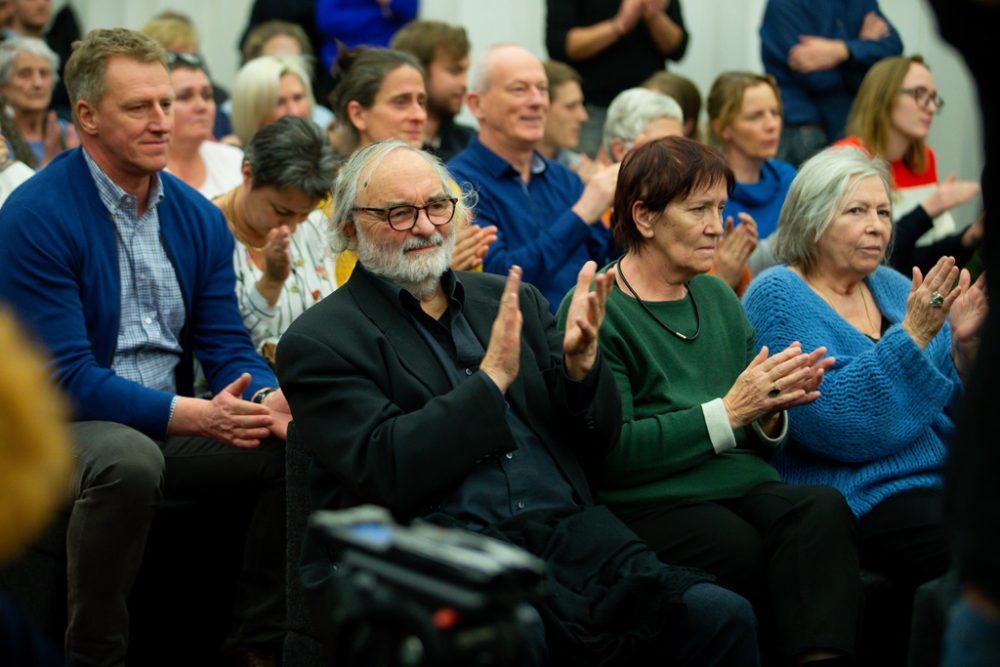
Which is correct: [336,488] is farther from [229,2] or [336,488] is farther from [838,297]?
[229,2]

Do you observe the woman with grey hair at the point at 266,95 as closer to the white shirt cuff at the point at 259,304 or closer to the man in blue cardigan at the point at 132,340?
the white shirt cuff at the point at 259,304

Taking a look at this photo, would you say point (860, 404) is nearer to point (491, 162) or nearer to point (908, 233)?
point (491, 162)

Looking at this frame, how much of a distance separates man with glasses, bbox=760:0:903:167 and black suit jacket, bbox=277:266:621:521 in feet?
12.1

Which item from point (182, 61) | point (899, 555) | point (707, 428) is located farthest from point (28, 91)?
point (899, 555)

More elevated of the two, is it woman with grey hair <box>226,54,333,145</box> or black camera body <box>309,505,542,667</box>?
woman with grey hair <box>226,54,333,145</box>

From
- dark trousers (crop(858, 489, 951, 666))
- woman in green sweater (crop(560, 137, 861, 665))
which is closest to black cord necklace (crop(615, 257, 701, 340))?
woman in green sweater (crop(560, 137, 861, 665))

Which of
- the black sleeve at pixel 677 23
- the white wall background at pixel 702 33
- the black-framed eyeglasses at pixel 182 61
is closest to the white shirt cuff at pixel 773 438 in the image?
the black-framed eyeglasses at pixel 182 61

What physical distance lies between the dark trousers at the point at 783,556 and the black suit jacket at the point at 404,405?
0.26 m

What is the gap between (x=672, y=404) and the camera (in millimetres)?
3379

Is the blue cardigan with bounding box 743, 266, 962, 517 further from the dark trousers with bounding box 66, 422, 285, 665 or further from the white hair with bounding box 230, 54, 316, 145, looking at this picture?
the white hair with bounding box 230, 54, 316, 145

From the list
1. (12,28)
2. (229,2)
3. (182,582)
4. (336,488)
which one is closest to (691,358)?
(336,488)

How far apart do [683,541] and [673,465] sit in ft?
0.65

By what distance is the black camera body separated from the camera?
1653mm

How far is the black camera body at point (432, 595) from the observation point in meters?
1.65
